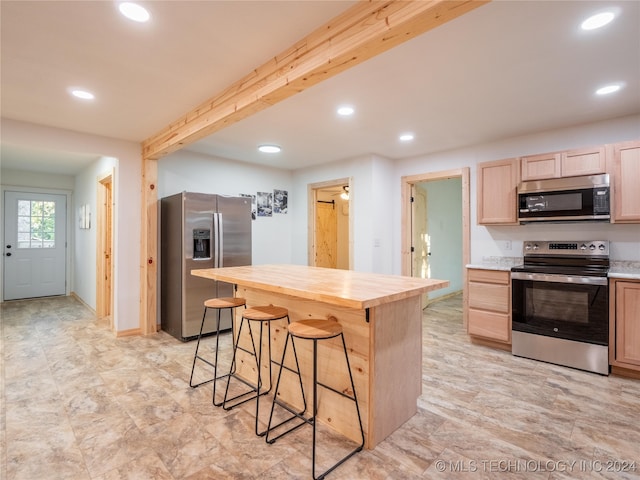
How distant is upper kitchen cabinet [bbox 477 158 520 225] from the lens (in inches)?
143

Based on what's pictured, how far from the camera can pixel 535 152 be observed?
12.2 feet

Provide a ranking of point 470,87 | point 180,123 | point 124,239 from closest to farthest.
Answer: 1. point 470,87
2. point 180,123
3. point 124,239

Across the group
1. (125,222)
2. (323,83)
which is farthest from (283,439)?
(125,222)

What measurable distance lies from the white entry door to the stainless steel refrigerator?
3603mm

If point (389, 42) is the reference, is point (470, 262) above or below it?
below

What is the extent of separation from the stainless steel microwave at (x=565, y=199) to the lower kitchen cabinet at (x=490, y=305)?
0.71m

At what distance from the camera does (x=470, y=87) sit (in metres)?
2.61

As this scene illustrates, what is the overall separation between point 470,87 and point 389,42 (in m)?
1.29

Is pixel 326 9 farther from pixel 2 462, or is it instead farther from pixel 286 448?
pixel 2 462

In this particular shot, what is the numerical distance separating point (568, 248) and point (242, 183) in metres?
4.37

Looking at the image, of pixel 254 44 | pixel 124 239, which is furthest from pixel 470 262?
pixel 124 239

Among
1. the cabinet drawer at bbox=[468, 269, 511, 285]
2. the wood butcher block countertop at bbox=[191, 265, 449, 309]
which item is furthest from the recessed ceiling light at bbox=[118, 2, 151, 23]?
the cabinet drawer at bbox=[468, 269, 511, 285]

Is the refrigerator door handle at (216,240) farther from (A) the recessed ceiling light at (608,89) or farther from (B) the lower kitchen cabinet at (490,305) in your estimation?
(A) the recessed ceiling light at (608,89)

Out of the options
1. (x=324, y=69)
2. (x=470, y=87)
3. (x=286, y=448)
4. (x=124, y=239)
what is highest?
(x=470, y=87)
